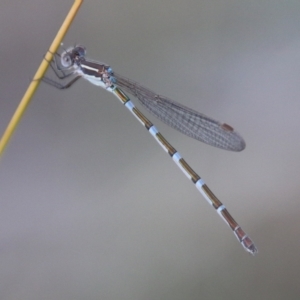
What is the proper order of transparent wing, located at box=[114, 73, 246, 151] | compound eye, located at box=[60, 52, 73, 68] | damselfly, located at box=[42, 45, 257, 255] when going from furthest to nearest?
transparent wing, located at box=[114, 73, 246, 151] → damselfly, located at box=[42, 45, 257, 255] → compound eye, located at box=[60, 52, 73, 68]

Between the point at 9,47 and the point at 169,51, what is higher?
the point at 9,47

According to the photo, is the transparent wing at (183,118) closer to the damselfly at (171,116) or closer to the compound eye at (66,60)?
the damselfly at (171,116)

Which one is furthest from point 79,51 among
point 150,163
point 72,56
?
point 150,163

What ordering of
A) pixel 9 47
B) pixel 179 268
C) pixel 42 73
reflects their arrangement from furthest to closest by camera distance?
1. pixel 179 268
2. pixel 9 47
3. pixel 42 73

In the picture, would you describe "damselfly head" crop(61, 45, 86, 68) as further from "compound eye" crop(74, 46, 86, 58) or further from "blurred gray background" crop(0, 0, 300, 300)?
"blurred gray background" crop(0, 0, 300, 300)

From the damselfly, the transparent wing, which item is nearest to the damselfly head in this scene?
the damselfly

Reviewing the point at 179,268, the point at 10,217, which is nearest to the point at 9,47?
the point at 10,217

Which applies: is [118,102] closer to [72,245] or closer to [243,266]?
[72,245]

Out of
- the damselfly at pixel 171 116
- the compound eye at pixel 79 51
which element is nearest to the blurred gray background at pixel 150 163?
the damselfly at pixel 171 116
